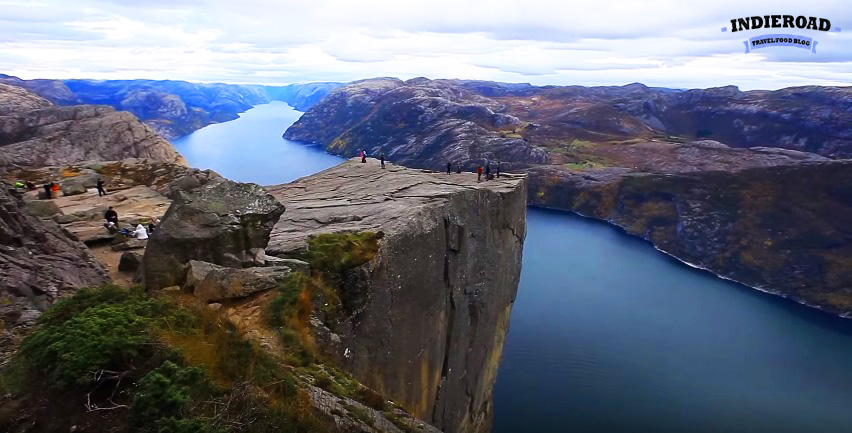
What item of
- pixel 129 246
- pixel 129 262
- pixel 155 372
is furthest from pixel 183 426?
pixel 129 246

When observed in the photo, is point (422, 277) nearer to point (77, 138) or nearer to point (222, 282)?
point (222, 282)

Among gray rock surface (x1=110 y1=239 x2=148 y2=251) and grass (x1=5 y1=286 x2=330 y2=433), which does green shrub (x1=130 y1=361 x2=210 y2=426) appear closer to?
grass (x1=5 y1=286 x2=330 y2=433)

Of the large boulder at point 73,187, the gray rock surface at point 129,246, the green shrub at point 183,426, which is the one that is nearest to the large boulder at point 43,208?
the gray rock surface at point 129,246

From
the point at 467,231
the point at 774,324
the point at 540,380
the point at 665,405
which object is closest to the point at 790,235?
the point at 774,324

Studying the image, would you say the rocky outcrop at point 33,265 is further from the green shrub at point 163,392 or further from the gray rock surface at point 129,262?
the green shrub at point 163,392

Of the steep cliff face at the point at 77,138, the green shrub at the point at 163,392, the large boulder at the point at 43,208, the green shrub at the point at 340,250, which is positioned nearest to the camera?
the green shrub at the point at 163,392

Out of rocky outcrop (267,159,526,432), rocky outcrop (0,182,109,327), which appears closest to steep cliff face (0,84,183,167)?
rocky outcrop (267,159,526,432)

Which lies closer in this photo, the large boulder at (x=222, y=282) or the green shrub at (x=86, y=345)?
the green shrub at (x=86, y=345)
